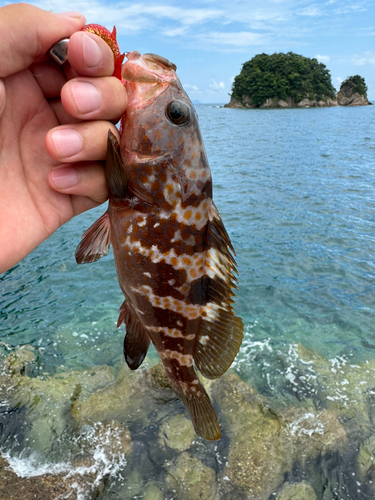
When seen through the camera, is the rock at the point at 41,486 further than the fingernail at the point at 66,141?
Yes

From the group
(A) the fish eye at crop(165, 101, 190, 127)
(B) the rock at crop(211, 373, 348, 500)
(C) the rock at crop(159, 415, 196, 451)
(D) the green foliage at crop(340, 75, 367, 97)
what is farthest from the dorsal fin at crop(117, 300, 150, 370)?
(D) the green foliage at crop(340, 75, 367, 97)

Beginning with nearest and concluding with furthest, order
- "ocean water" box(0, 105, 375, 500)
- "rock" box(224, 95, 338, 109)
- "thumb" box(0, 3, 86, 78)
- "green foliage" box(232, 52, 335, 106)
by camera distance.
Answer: "thumb" box(0, 3, 86, 78) < "ocean water" box(0, 105, 375, 500) < "green foliage" box(232, 52, 335, 106) < "rock" box(224, 95, 338, 109)

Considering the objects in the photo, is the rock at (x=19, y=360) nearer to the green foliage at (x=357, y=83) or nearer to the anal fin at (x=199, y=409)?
the anal fin at (x=199, y=409)

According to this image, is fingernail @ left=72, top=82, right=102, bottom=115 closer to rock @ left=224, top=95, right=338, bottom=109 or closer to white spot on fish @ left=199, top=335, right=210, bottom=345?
white spot on fish @ left=199, top=335, right=210, bottom=345

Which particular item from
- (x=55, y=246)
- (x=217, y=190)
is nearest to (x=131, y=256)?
(x=55, y=246)

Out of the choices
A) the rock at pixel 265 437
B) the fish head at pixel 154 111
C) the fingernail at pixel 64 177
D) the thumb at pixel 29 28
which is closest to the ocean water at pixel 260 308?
the rock at pixel 265 437

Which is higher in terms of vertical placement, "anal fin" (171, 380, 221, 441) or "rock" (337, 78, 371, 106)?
"rock" (337, 78, 371, 106)
